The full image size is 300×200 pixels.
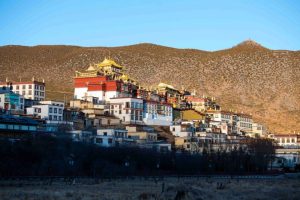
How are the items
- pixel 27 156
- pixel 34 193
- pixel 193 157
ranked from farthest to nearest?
pixel 193 157
pixel 27 156
pixel 34 193

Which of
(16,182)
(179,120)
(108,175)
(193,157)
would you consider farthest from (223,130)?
(16,182)

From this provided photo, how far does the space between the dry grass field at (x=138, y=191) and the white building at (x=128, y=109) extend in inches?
1318

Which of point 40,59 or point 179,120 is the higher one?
point 40,59

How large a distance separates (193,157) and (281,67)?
4582 inches

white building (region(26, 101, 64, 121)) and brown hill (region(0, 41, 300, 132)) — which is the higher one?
brown hill (region(0, 41, 300, 132))

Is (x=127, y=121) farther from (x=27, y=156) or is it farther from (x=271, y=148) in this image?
(x=27, y=156)

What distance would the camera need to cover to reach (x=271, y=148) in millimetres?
83000

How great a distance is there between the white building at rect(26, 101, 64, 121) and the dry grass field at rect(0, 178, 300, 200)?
2771cm

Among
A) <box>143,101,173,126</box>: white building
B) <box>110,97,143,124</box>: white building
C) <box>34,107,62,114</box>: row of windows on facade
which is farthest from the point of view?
<box>143,101,173,126</box>: white building

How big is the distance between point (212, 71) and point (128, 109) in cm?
9258

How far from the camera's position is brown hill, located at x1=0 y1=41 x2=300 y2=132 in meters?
150

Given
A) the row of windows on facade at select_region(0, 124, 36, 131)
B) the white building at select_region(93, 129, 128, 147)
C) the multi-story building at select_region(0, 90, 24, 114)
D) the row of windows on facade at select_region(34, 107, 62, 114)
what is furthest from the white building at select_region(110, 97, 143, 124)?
the row of windows on facade at select_region(0, 124, 36, 131)

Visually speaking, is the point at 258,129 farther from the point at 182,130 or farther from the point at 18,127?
the point at 18,127

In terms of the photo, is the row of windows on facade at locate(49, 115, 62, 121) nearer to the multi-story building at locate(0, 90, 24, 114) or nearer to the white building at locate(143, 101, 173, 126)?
the multi-story building at locate(0, 90, 24, 114)
